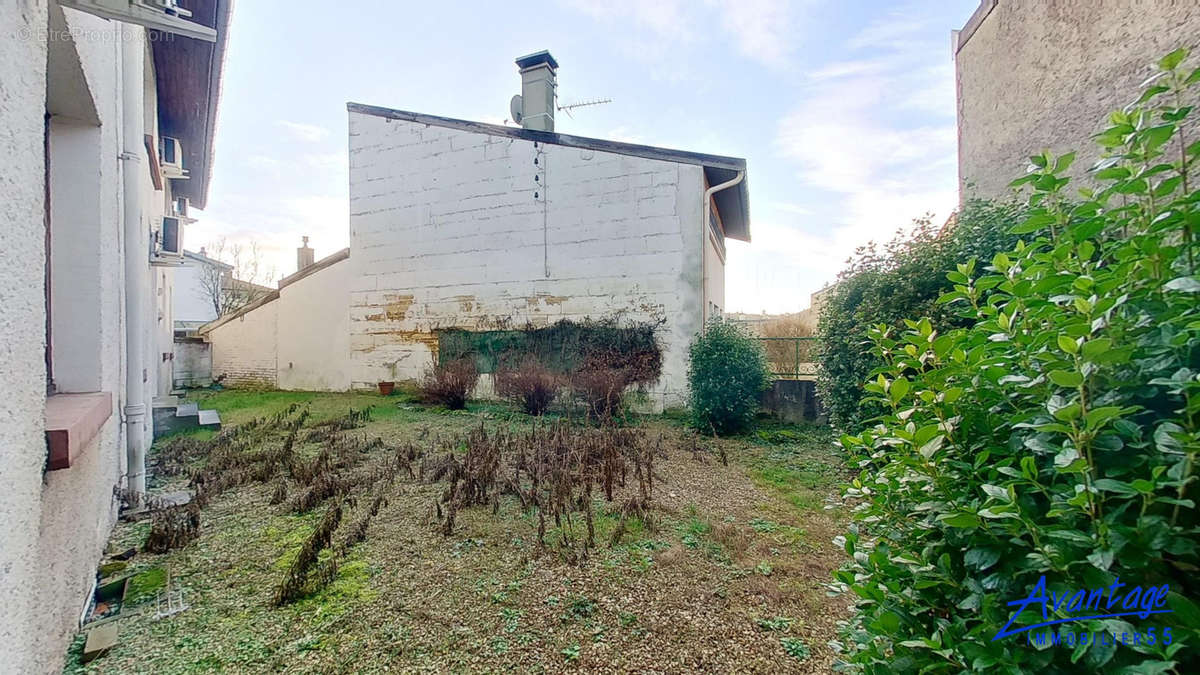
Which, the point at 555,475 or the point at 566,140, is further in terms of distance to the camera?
the point at 566,140

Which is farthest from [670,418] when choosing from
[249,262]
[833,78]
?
[249,262]

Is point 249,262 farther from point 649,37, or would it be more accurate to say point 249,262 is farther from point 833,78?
point 833,78

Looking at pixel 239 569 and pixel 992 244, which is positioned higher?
pixel 992 244

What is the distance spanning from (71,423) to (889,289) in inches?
225

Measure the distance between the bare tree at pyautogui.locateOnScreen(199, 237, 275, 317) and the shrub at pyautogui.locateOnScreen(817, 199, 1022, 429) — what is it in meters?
22.1

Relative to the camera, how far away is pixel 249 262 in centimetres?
2373

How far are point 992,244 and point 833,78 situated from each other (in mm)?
3849

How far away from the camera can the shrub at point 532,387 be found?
8.20m

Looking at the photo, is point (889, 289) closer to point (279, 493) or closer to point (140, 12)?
point (140, 12)

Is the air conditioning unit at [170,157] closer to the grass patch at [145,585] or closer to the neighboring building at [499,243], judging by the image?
the neighboring building at [499,243]

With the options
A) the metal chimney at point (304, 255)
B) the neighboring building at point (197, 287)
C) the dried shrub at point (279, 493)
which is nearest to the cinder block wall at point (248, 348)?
the metal chimney at point (304, 255)

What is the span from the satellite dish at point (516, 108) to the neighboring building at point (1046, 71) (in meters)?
8.06

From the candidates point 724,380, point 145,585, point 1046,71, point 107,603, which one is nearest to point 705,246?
point 724,380

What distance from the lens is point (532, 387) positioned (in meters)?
8.19
